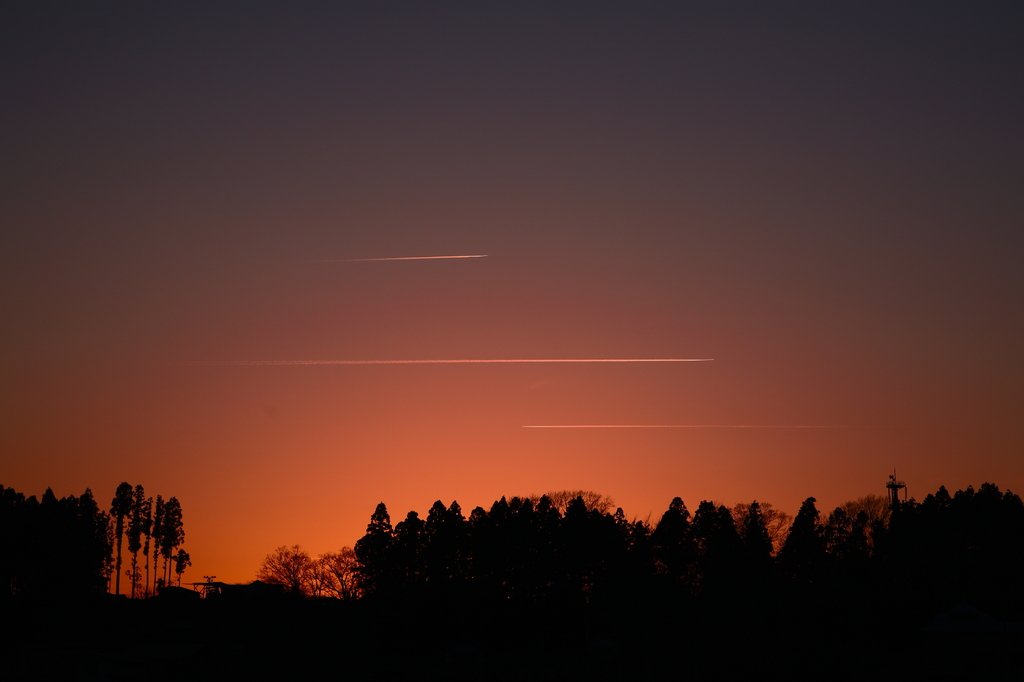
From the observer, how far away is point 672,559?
112875 millimetres

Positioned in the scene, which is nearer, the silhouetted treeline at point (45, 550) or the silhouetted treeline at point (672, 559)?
the silhouetted treeline at point (672, 559)

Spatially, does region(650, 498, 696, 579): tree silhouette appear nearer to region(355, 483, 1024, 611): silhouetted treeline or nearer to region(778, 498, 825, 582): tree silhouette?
region(355, 483, 1024, 611): silhouetted treeline

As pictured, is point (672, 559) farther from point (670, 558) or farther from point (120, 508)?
point (120, 508)

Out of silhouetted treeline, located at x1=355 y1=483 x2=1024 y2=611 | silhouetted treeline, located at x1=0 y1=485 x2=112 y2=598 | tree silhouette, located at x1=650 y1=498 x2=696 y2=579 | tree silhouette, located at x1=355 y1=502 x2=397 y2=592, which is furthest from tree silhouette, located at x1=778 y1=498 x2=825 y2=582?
silhouetted treeline, located at x1=0 y1=485 x2=112 y2=598

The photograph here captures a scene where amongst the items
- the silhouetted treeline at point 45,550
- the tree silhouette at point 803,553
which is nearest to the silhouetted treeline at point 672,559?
the tree silhouette at point 803,553

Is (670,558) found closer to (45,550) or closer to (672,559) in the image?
(672,559)

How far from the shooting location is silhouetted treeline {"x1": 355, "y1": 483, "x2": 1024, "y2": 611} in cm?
10625

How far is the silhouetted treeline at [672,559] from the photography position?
10625 cm

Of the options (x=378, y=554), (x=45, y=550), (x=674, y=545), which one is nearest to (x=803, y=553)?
(x=674, y=545)

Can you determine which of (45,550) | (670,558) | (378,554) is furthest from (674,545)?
(45,550)

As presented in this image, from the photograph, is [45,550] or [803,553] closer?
[803,553]

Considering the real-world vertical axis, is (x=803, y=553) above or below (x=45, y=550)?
below

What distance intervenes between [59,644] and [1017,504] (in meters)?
96.8

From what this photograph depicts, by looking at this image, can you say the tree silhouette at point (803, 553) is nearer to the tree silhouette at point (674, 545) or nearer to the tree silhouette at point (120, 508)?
the tree silhouette at point (674, 545)
